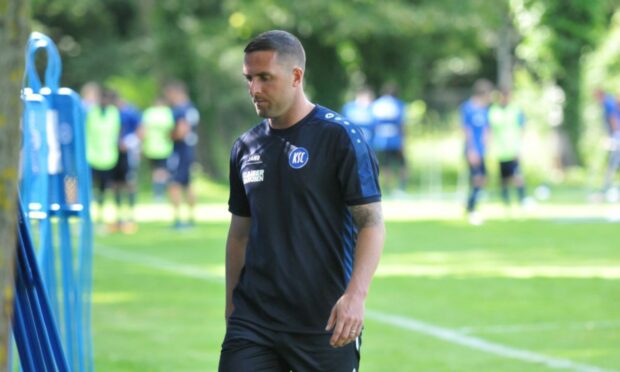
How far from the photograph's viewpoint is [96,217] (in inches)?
1067

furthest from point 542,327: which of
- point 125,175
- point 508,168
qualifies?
point 508,168

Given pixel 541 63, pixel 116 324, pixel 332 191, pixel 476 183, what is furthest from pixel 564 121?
pixel 332 191

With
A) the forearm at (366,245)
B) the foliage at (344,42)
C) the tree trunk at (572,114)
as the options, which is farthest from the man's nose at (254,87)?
the tree trunk at (572,114)

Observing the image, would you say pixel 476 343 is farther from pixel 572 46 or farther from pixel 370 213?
pixel 572 46

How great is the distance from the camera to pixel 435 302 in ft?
43.7

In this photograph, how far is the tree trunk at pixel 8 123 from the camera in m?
2.76

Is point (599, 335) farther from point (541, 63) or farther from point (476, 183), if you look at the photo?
point (541, 63)

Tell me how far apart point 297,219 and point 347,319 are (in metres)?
0.48

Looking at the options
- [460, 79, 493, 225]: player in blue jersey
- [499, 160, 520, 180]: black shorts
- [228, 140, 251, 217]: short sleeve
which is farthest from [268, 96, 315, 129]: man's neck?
[499, 160, 520, 180]: black shorts

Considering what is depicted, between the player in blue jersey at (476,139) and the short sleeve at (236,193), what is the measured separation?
18858mm

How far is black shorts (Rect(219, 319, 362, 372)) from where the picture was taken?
5.46 m

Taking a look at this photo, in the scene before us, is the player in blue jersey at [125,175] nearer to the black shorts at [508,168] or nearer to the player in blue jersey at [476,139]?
the player in blue jersey at [476,139]

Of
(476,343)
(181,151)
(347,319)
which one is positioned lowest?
(476,343)

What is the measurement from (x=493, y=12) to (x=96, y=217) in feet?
59.9
